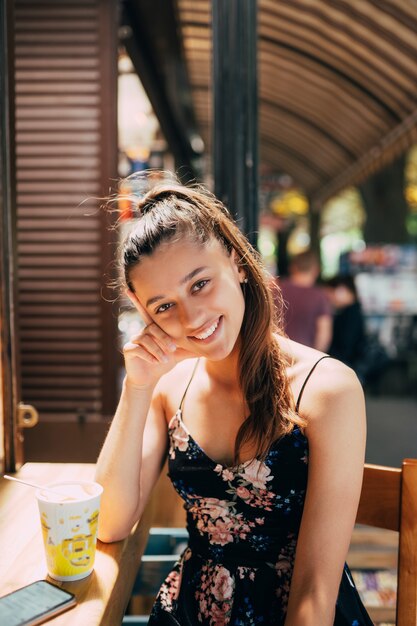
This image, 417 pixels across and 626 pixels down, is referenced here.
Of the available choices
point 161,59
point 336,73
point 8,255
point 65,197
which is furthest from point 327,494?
point 336,73

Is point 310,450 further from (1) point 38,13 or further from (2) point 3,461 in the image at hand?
(1) point 38,13

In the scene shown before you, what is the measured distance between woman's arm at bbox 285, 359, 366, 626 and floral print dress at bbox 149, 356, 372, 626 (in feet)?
0.25

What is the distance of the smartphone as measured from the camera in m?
1.15

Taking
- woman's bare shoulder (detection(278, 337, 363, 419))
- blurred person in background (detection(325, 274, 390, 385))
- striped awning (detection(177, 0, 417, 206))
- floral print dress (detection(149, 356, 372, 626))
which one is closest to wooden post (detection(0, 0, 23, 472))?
floral print dress (detection(149, 356, 372, 626))

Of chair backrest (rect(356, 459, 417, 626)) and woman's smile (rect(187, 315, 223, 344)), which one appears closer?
chair backrest (rect(356, 459, 417, 626))

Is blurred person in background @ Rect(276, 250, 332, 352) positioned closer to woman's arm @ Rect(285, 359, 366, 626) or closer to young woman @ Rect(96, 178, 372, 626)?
young woman @ Rect(96, 178, 372, 626)

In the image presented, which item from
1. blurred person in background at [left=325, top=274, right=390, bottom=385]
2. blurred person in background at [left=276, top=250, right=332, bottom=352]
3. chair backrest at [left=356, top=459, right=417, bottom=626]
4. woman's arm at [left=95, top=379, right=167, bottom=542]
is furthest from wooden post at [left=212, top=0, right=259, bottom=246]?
blurred person in background at [left=325, top=274, right=390, bottom=385]

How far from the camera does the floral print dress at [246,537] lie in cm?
153

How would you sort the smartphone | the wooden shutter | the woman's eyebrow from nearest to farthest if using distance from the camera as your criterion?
the smartphone < the woman's eyebrow < the wooden shutter

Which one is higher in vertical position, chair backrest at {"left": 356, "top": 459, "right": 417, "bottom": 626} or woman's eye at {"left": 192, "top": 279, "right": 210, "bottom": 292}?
woman's eye at {"left": 192, "top": 279, "right": 210, "bottom": 292}

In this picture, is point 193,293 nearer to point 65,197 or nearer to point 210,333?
point 210,333

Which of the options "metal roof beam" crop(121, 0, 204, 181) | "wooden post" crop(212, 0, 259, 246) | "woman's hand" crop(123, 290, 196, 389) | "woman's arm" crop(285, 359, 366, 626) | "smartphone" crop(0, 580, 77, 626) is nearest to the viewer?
"smartphone" crop(0, 580, 77, 626)

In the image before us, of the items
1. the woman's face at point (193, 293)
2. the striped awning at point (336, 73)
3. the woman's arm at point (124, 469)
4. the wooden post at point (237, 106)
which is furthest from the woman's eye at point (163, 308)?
the striped awning at point (336, 73)

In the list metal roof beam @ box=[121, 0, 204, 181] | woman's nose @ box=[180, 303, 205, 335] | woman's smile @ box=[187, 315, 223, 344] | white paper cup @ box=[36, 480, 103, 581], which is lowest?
white paper cup @ box=[36, 480, 103, 581]
